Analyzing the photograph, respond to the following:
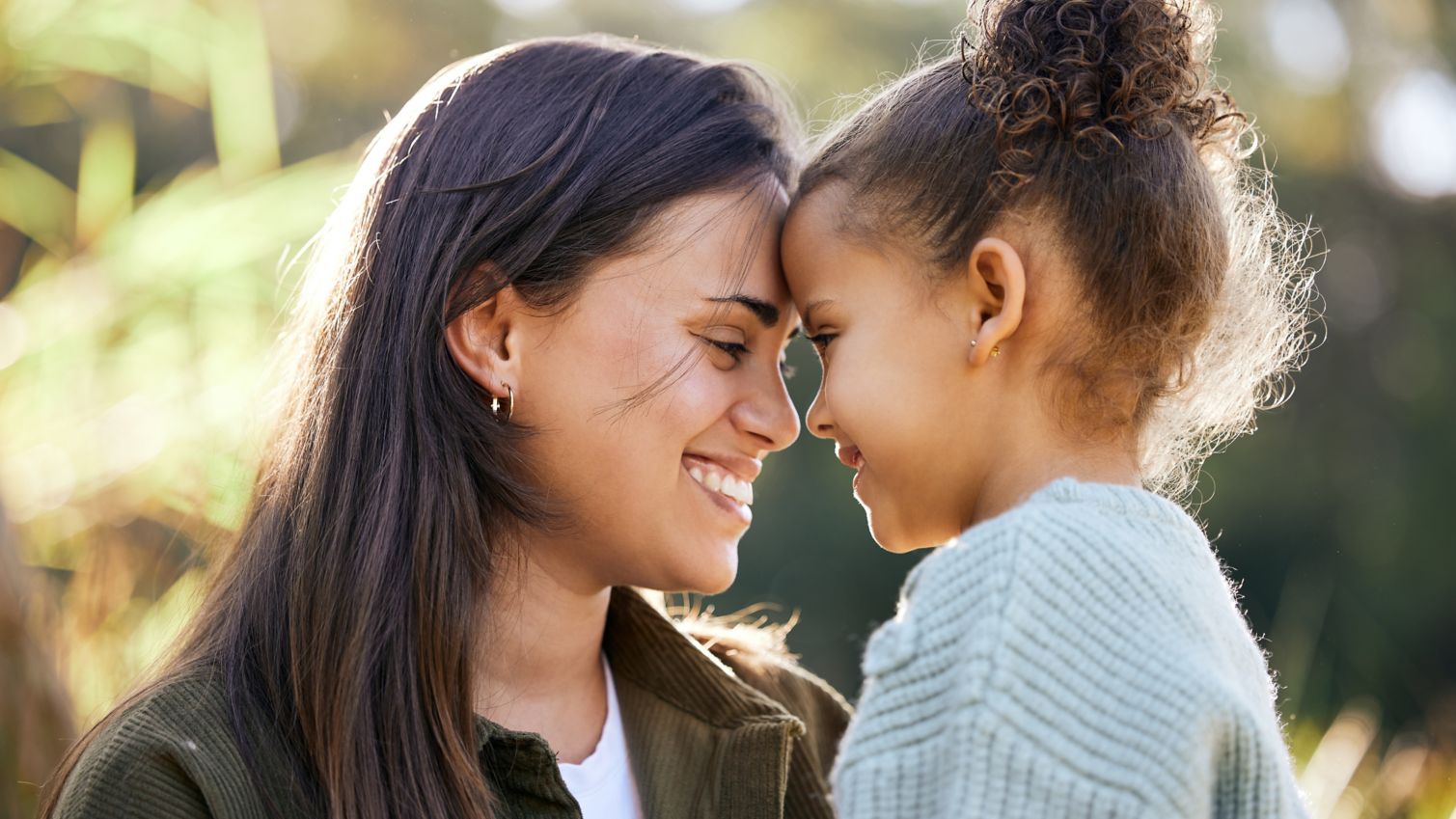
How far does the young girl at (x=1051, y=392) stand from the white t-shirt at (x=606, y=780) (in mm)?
620

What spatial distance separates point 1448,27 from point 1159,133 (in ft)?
23.4

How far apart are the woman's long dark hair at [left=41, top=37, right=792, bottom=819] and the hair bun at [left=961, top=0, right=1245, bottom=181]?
54 cm

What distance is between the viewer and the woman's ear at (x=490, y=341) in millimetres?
2215

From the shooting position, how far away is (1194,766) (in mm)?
1412

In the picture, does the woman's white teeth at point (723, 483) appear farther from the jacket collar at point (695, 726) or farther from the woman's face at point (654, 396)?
the jacket collar at point (695, 726)

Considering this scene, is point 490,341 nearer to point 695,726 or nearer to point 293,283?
point 695,726

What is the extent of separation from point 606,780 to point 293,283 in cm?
187

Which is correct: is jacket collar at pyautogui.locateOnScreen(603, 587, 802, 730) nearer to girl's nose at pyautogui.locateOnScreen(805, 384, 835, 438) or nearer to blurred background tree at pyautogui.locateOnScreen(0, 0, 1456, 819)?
girl's nose at pyautogui.locateOnScreen(805, 384, 835, 438)

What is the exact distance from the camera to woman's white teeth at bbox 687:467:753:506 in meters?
2.28

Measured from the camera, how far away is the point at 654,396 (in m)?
2.19

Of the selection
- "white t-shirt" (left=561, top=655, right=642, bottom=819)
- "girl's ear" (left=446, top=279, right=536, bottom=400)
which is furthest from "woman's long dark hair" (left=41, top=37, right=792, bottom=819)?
"white t-shirt" (left=561, top=655, right=642, bottom=819)

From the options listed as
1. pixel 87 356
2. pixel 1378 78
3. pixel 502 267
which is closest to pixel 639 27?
pixel 1378 78

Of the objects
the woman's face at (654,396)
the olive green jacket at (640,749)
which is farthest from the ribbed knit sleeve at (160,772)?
the woman's face at (654,396)

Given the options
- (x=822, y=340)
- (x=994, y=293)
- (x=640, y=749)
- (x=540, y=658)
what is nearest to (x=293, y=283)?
(x=540, y=658)
